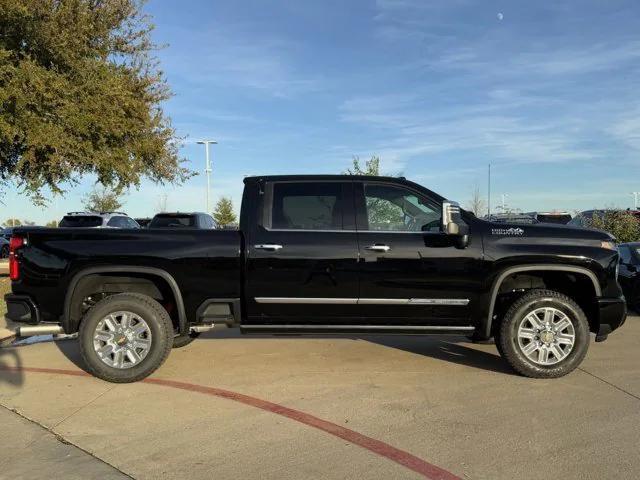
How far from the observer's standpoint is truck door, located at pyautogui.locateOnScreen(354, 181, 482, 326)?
5.64 metres

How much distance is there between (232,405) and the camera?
4.99 meters

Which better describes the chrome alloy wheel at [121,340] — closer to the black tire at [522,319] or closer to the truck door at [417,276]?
the truck door at [417,276]

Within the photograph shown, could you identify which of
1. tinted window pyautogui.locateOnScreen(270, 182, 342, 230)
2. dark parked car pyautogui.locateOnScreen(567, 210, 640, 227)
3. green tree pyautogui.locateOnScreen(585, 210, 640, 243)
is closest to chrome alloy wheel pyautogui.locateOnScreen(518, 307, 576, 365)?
tinted window pyautogui.locateOnScreen(270, 182, 342, 230)

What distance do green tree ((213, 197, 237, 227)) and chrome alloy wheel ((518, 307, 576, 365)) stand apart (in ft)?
135

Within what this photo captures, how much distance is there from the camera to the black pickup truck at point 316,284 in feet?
18.5

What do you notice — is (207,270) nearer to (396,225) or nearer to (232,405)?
(232,405)

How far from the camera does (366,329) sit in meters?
5.73

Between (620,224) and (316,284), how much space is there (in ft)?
46.9

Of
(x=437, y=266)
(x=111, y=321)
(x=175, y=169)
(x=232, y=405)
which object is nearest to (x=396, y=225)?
(x=437, y=266)

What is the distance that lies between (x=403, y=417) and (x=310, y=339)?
309 cm

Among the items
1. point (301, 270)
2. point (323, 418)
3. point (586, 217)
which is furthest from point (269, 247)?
point (586, 217)

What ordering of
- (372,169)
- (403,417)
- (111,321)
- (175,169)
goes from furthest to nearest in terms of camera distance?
1. (372,169)
2. (175,169)
3. (111,321)
4. (403,417)

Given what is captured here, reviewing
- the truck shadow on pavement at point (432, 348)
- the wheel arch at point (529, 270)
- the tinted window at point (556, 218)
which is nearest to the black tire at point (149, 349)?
the truck shadow on pavement at point (432, 348)

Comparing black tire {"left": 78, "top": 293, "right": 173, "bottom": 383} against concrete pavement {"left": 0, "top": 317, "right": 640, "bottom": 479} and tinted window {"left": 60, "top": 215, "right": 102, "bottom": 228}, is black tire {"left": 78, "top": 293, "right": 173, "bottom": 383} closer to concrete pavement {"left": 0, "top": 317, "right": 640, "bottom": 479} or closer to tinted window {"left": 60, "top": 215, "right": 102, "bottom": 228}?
concrete pavement {"left": 0, "top": 317, "right": 640, "bottom": 479}
